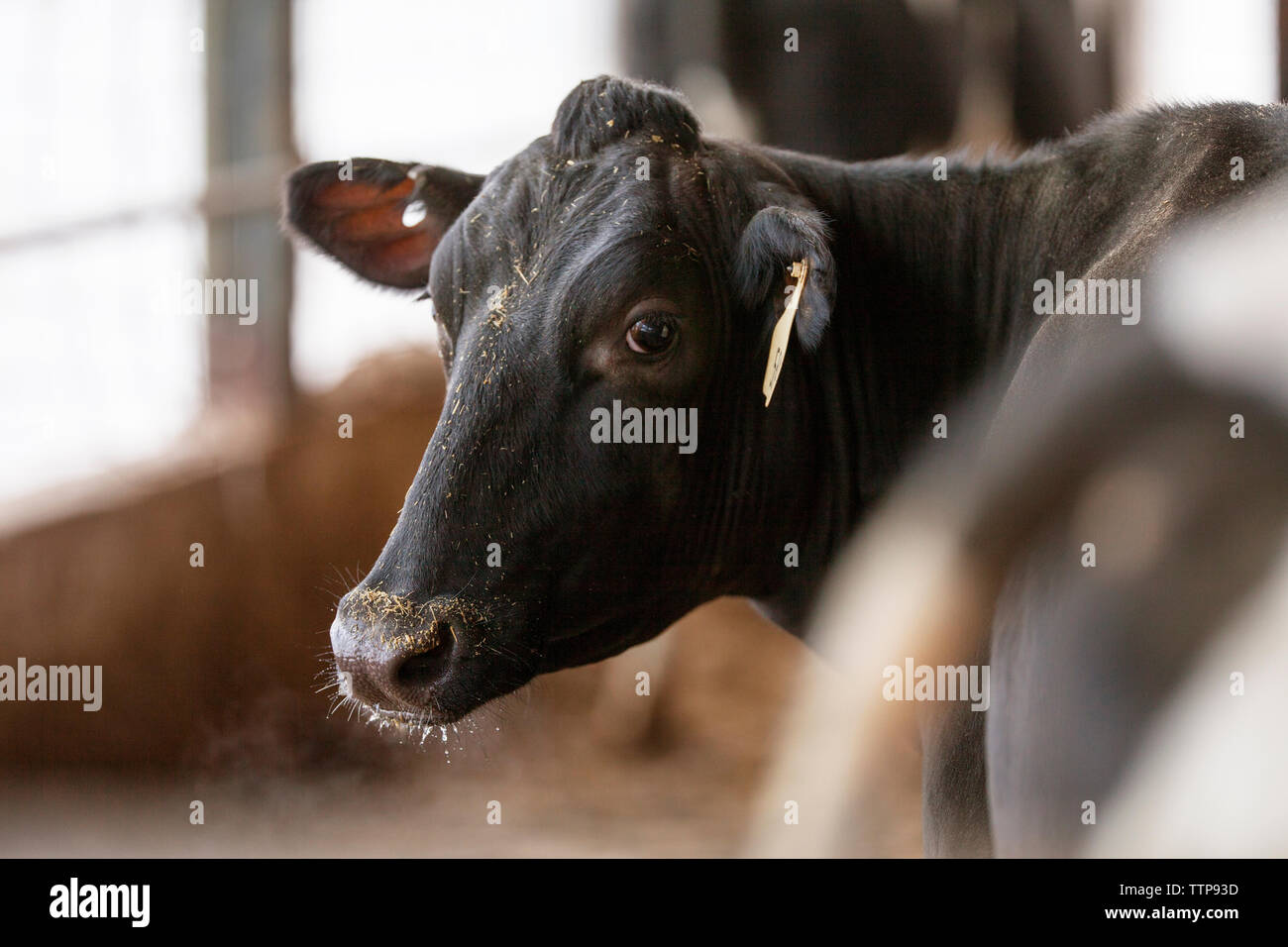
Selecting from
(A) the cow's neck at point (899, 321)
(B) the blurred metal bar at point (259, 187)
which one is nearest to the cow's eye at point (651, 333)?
(A) the cow's neck at point (899, 321)

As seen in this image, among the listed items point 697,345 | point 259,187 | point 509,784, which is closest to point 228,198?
point 259,187

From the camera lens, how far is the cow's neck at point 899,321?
6.48ft

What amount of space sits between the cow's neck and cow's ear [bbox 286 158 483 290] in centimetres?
72

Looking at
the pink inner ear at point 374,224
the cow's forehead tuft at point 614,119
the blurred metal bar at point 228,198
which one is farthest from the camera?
the blurred metal bar at point 228,198

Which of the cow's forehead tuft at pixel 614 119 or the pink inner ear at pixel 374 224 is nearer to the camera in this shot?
the cow's forehead tuft at pixel 614 119

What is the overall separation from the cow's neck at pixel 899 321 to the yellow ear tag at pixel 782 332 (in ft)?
0.44

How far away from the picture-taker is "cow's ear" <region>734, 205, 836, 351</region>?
64.7 inches

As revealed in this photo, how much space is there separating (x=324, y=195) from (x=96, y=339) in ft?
7.34

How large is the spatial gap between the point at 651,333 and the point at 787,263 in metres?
0.24

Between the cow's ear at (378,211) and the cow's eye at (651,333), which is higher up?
the cow's ear at (378,211)

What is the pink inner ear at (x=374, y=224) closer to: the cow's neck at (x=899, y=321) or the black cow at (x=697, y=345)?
the black cow at (x=697, y=345)

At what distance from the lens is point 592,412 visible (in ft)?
5.68

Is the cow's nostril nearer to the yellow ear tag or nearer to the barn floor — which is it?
the yellow ear tag
